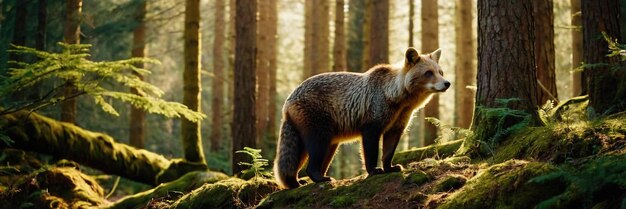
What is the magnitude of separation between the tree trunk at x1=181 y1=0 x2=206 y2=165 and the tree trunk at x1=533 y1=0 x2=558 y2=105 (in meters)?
7.51

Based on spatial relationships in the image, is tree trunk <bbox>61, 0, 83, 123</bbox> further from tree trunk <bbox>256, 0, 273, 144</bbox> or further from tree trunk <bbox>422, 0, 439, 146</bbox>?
tree trunk <bbox>422, 0, 439, 146</bbox>

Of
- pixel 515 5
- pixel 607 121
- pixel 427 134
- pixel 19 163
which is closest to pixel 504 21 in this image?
pixel 515 5

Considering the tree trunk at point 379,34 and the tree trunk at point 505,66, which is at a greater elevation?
the tree trunk at point 379,34

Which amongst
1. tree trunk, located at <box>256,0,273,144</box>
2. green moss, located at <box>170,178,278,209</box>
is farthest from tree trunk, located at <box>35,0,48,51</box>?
tree trunk, located at <box>256,0,273,144</box>

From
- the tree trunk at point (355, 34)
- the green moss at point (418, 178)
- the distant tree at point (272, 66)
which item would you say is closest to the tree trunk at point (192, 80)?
the green moss at point (418, 178)

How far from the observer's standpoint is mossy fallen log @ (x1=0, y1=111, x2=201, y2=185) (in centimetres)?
1196

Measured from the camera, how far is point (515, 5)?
796 cm

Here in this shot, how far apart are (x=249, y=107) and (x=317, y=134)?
6.36 metres

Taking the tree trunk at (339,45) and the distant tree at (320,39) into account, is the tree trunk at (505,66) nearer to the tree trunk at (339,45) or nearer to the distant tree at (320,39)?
the tree trunk at (339,45)

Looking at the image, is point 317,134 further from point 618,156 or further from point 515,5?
point 618,156

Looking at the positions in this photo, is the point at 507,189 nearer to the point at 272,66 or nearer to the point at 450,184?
the point at 450,184

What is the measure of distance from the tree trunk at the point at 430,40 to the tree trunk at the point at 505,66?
9.94 metres

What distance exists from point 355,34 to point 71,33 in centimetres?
1636

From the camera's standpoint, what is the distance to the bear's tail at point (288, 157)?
842cm
